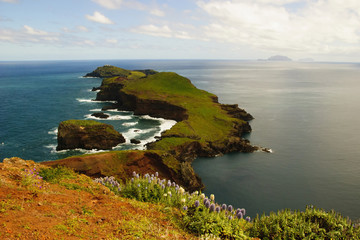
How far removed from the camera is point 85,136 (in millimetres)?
68375

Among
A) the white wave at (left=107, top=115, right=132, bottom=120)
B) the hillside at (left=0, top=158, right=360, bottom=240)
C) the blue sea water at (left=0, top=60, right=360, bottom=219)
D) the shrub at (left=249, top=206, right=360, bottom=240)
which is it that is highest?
the hillside at (left=0, top=158, right=360, bottom=240)

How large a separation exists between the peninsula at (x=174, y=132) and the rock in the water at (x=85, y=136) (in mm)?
12707

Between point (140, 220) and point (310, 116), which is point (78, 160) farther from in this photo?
point (310, 116)

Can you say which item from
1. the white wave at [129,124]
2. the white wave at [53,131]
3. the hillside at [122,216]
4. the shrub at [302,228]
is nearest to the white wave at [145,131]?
the white wave at [129,124]

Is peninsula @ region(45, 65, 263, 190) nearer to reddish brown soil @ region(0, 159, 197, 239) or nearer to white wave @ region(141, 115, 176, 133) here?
white wave @ region(141, 115, 176, 133)

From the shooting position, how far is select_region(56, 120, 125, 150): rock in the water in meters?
66.6

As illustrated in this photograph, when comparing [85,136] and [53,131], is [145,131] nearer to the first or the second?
[85,136]

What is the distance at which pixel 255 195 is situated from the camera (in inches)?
1922

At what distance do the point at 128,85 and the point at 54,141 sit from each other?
6911cm

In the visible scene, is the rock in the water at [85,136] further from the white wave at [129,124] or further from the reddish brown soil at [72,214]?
the reddish brown soil at [72,214]

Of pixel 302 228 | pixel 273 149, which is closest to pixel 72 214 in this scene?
pixel 302 228

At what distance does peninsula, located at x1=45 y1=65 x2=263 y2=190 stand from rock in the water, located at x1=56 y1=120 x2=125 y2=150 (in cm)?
1271

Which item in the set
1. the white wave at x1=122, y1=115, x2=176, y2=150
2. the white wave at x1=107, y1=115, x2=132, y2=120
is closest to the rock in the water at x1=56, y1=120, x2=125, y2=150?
the white wave at x1=122, y1=115, x2=176, y2=150

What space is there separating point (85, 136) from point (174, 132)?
24998 millimetres
